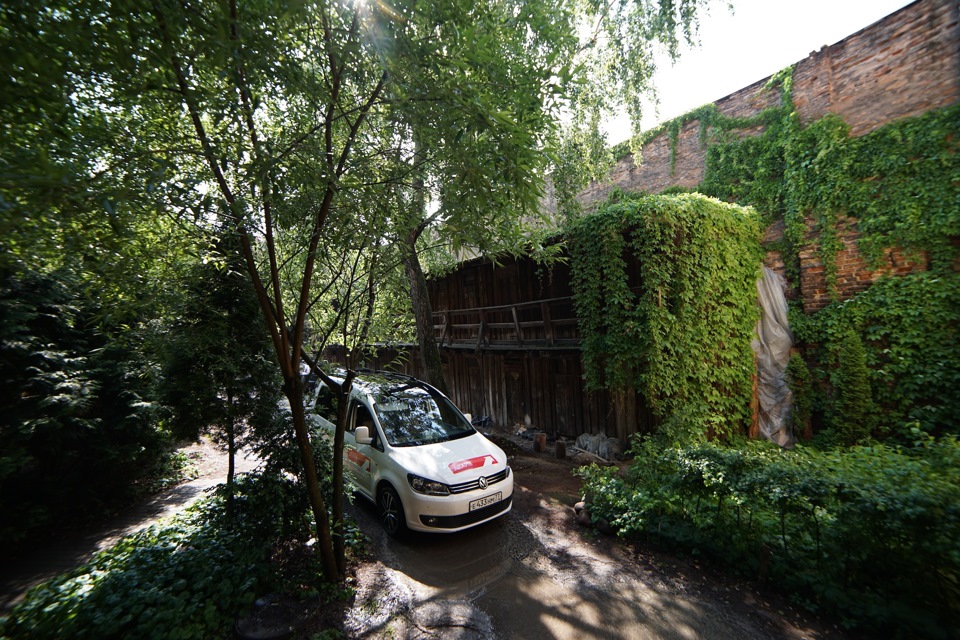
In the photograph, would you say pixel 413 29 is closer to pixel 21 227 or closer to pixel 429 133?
pixel 429 133

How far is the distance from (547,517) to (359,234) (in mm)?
4396

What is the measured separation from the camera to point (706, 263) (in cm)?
763

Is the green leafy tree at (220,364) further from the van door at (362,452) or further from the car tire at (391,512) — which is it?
the car tire at (391,512)

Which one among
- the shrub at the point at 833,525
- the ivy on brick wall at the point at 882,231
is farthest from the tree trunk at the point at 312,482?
the ivy on brick wall at the point at 882,231

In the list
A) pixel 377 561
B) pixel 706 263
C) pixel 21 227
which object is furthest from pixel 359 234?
pixel 706 263

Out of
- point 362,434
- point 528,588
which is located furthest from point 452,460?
point 528,588

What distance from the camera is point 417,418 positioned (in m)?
5.68

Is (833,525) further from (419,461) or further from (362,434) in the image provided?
(362,434)

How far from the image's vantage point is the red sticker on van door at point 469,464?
482cm

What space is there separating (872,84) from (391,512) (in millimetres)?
12296

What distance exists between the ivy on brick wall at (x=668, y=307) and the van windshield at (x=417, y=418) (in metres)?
3.23

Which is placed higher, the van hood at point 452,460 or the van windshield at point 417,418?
the van windshield at point 417,418

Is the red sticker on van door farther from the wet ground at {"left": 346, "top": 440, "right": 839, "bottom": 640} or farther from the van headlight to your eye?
the wet ground at {"left": 346, "top": 440, "right": 839, "bottom": 640}

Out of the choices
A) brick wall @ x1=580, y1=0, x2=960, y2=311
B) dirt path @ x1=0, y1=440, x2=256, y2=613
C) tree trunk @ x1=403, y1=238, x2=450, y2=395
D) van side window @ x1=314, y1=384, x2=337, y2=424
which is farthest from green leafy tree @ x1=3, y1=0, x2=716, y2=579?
brick wall @ x1=580, y1=0, x2=960, y2=311
